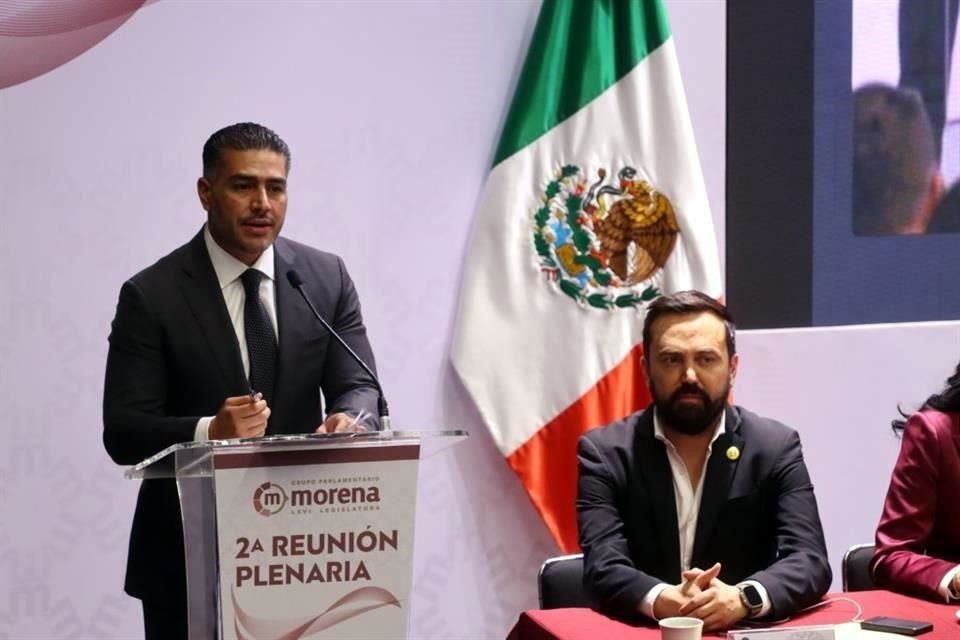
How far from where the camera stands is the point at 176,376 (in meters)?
2.69

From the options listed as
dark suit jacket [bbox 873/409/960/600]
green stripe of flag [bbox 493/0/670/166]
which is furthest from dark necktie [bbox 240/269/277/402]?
dark suit jacket [bbox 873/409/960/600]

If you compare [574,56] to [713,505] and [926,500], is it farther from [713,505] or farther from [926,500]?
[926,500]

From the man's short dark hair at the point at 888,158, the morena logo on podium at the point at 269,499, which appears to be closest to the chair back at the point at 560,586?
the morena logo on podium at the point at 269,499

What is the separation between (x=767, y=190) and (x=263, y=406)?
254cm

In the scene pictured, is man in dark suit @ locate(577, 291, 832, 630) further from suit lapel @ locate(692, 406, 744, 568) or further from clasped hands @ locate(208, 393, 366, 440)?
clasped hands @ locate(208, 393, 366, 440)

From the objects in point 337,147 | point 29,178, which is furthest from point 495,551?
point 29,178

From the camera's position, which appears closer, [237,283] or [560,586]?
[237,283]

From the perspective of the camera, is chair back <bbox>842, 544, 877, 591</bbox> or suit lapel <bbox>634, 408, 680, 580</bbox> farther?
chair back <bbox>842, 544, 877, 591</bbox>

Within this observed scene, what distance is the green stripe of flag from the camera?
387 centimetres

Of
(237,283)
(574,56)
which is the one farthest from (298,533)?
(574,56)

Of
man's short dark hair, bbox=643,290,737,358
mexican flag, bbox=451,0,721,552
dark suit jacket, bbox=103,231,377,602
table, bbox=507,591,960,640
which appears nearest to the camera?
table, bbox=507,591,960,640

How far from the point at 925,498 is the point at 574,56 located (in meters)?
1.80

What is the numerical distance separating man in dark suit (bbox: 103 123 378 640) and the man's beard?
0.72m

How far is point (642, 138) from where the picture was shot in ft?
13.0
